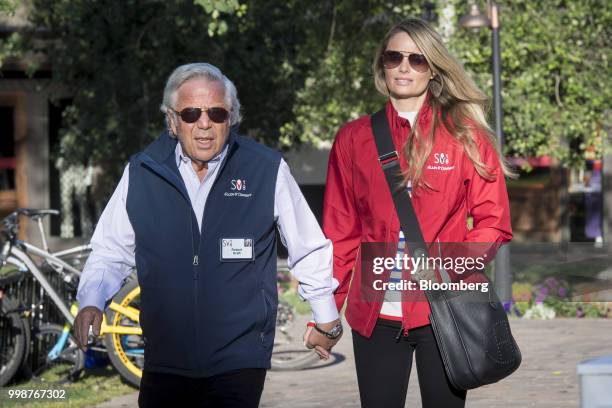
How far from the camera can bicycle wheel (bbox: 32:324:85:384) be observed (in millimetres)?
9133

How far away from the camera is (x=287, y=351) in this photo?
9.88 metres

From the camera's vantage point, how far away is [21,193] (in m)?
23.2

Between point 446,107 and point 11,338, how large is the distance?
208 inches

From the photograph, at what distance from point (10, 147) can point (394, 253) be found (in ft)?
64.6

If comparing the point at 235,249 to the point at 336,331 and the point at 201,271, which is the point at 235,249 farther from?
the point at 336,331

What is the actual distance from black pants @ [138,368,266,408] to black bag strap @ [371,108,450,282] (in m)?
0.74

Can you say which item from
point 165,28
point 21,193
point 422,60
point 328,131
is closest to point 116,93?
point 165,28

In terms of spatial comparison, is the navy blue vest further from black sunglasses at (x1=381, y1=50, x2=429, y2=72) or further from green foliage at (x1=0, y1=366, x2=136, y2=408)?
green foliage at (x1=0, y1=366, x2=136, y2=408)

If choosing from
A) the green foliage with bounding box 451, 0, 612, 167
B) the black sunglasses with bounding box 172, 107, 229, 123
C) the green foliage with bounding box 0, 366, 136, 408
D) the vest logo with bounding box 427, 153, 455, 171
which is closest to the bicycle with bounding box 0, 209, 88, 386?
the green foliage with bounding box 0, 366, 136, 408

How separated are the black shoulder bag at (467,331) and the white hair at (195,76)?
701mm

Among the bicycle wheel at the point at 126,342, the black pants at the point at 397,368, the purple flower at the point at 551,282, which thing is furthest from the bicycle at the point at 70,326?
the purple flower at the point at 551,282

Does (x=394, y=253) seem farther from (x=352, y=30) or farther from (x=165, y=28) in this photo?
(x=352, y=30)

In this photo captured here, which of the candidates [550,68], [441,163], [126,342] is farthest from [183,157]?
[550,68]

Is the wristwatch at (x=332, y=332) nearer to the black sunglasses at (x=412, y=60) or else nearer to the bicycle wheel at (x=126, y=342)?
the black sunglasses at (x=412, y=60)
